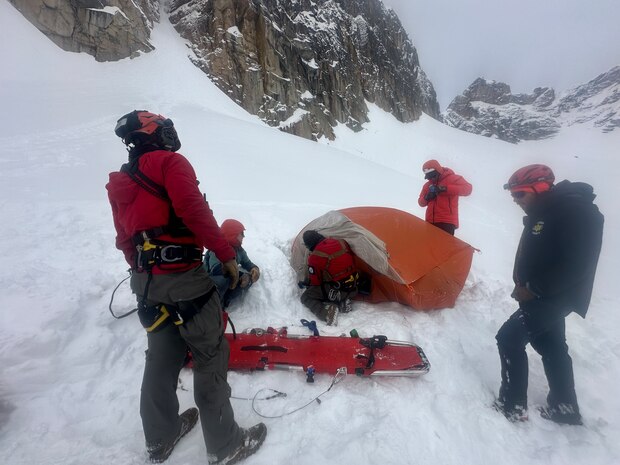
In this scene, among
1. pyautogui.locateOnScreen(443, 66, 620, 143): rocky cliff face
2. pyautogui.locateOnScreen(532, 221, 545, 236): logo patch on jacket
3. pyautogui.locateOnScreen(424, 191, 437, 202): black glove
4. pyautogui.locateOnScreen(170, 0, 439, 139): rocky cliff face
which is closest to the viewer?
pyautogui.locateOnScreen(532, 221, 545, 236): logo patch on jacket

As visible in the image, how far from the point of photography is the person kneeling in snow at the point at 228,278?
3773 millimetres

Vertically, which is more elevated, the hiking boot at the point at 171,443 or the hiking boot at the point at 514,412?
the hiking boot at the point at 514,412

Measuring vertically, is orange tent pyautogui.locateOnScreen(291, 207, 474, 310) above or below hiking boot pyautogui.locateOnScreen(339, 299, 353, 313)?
above

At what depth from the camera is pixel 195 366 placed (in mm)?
2078

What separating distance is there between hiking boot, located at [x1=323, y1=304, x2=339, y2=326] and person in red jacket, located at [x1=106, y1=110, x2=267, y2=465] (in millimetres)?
1796

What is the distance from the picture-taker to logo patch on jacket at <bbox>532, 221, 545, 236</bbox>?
2.39 metres

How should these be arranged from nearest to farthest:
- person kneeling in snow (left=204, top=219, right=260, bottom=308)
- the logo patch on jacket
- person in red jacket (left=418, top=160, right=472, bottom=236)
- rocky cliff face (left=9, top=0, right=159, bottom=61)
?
1. the logo patch on jacket
2. person kneeling in snow (left=204, top=219, right=260, bottom=308)
3. person in red jacket (left=418, top=160, right=472, bottom=236)
4. rocky cliff face (left=9, top=0, right=159, bottom=61)

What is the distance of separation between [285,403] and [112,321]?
2086 mm

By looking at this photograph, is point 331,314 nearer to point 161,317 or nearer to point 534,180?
point 161,317

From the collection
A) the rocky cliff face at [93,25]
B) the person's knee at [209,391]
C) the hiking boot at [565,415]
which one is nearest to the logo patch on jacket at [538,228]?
the hiking boot at [565,415]

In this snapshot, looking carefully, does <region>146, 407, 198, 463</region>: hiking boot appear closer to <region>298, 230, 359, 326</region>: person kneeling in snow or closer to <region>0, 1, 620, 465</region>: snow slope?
<region>0, 1, 620, 465</region>: snow slope

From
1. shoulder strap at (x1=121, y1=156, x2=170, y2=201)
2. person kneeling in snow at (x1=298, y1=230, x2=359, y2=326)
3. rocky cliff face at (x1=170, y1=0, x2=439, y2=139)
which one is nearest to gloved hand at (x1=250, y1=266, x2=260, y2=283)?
person kneeling in snow at (x1=298, y1=230, x2=359, y2=326)

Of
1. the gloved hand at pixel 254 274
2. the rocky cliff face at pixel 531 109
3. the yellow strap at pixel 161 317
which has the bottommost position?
the gloved hand at pixel 254 274

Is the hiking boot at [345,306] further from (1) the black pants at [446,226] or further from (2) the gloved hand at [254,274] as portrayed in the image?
(1) the black pants at [446,226]
